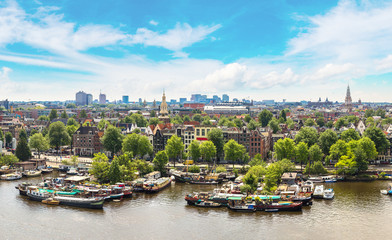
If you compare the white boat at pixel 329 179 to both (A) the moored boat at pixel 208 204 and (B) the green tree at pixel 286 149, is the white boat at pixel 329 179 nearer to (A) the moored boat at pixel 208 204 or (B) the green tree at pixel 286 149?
(B) the green tree at pixel 286 149

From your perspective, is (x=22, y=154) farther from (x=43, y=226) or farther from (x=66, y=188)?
(x=43, y=226)

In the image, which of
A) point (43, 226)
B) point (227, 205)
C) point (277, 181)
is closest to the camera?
point (43, 226)

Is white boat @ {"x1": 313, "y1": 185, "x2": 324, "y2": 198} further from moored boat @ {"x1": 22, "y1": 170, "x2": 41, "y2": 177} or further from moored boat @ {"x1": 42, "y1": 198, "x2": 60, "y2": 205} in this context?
moored boat @ {"x1": 22, "y1": 170, "x2": 41, "y2": 177}

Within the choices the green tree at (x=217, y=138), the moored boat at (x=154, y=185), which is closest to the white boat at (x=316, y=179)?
the green tree at (x=217, y=138)

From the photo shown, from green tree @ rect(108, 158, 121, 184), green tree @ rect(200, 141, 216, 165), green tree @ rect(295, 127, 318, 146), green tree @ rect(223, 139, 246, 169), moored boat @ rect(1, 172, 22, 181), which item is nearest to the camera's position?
green tree @ rect(108, 158, 121, 184)

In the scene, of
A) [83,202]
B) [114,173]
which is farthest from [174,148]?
[83,202]

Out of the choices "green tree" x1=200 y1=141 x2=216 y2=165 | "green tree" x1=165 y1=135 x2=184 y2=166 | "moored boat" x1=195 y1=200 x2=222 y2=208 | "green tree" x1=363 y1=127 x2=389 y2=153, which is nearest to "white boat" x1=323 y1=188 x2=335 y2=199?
"moored boat" x1=195 y1=200 x2=222 y2=208

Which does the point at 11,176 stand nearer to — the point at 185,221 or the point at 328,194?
the point at 185,221

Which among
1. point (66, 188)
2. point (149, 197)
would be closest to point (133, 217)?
point (149, 197)
